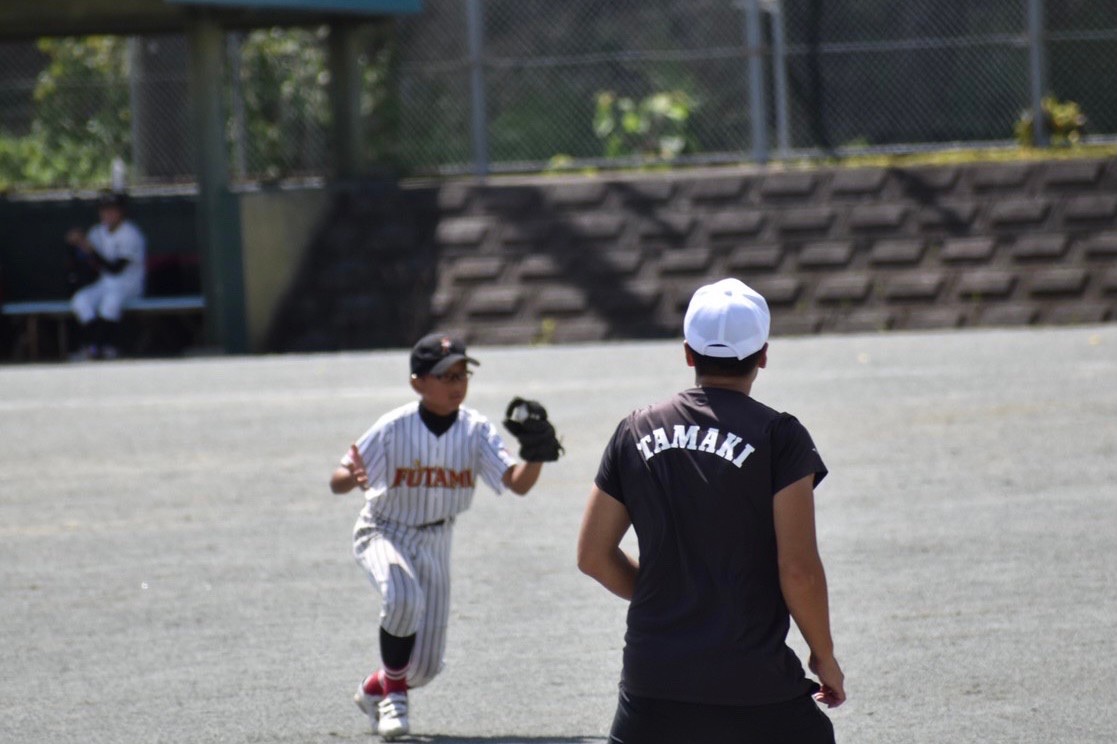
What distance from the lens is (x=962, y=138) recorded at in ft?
63.5

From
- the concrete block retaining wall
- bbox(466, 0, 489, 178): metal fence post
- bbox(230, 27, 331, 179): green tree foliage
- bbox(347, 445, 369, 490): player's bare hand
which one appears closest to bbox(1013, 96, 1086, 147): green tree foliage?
the concrete block retaining wall

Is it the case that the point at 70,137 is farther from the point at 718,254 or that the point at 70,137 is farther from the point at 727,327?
the point at 727,327

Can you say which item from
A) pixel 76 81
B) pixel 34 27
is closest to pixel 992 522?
pixel 34 27

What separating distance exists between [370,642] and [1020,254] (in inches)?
440

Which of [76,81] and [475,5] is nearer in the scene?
[475,5]

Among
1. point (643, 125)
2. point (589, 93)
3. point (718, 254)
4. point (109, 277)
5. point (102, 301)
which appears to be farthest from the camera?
point (643, 125)

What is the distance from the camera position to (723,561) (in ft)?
12.5

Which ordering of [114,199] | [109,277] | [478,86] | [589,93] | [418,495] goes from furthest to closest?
[589,93] → [478,86] → [114,199] → [109,277] → [418,495]

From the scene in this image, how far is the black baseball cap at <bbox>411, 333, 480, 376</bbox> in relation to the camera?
245 inches

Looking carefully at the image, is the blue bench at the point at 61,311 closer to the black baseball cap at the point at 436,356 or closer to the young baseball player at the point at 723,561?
the black baseball cap at the point at 436,356

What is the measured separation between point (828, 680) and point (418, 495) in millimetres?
2770

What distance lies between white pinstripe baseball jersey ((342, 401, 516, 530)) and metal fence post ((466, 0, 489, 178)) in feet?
44.5

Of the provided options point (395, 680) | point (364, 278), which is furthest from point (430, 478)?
point (364, 278)

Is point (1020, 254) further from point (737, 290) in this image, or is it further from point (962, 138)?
point (737, 290)
